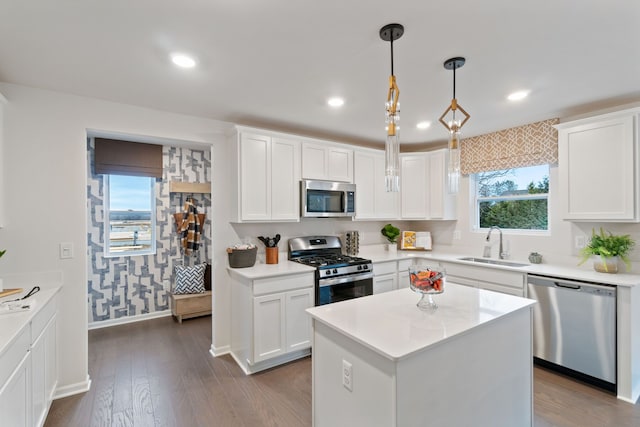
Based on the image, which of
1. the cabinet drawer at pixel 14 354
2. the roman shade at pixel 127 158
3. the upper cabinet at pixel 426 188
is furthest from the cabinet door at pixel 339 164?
the cabinet drawer at pixel 14 354

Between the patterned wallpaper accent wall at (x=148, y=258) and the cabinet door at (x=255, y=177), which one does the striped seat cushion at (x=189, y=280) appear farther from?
the cabinet door at (x=255, y=177)

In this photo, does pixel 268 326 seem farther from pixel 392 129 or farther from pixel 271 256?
pixel 392 129

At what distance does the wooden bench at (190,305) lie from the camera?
4.15m

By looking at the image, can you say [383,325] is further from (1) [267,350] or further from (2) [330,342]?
(1) [267,350]

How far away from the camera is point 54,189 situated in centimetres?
248

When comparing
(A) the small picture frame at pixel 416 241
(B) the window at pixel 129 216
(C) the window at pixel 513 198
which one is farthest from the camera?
(A) the small picture frame at pixel 416 241

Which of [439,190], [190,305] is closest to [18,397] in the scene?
[190,305]

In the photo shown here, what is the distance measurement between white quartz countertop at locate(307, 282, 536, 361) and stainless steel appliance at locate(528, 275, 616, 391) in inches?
43.5

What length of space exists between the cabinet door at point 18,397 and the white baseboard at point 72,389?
0.86 metres

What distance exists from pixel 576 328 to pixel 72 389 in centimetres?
427

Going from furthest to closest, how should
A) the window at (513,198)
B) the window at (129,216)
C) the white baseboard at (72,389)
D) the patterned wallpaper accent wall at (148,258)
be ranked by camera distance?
the window at (129,216) < the patterned wallpaper accent wall at (148,258) < the window at (513,198) < the white baseboard at (72,389)

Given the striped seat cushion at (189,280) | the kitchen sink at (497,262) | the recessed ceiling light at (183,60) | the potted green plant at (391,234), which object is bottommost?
the striped seat cushion at (189,280)

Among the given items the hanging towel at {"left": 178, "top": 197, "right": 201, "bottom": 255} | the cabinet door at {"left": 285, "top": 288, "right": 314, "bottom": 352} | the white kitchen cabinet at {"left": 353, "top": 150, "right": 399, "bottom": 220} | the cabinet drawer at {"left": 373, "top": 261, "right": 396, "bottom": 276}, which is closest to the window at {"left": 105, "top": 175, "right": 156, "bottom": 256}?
the hanging towel at {"left": 178, "top": 197, "right": 201, "bottom": 255}

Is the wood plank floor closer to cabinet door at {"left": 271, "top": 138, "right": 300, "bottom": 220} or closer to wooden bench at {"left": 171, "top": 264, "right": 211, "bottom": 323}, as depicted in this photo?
wooden bench at {"left": 171, "top": 264, "right": 211, "bottom": 323}
